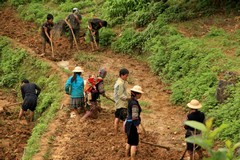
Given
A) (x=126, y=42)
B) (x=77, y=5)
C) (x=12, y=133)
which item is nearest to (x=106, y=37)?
(x=126, y=42)

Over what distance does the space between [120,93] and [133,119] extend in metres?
1.39

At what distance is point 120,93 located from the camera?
948 centimetres

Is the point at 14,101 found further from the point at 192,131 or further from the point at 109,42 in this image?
the point at 192,131

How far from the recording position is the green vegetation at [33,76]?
509 inches

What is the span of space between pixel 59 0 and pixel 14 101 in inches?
366

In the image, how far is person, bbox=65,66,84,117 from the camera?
1075cm

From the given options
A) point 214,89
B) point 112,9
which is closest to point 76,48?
point 112,9

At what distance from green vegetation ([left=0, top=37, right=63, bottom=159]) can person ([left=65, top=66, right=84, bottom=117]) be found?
931 mm

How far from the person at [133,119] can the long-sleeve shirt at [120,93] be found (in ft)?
3.56

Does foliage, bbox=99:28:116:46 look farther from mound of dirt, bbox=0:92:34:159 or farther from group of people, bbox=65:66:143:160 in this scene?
group of people, bbox=65:66:143:160

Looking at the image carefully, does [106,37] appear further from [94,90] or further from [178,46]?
[94,90]

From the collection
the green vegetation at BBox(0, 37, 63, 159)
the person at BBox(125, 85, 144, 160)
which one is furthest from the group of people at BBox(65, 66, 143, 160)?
the green vegetation at BBox(0, 37, 63, 159)

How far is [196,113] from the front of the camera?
808 cm

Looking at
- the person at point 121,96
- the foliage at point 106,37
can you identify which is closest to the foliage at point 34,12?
the foliage at point 106,37
